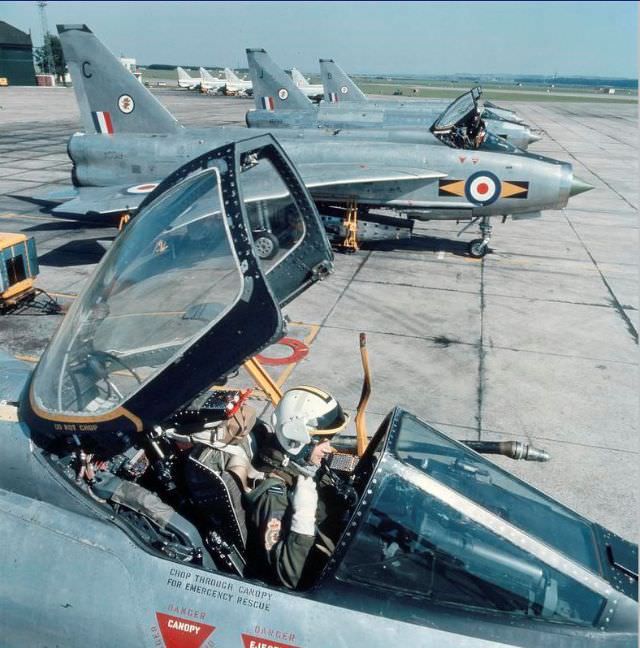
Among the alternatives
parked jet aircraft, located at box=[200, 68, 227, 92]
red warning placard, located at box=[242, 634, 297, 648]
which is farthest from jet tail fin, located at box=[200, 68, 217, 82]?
red warning placard, located at box=[242, 634, 297, 648]

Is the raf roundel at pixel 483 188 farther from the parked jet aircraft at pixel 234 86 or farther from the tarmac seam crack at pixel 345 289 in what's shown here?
the parked jet aircraft at pixel 234 86

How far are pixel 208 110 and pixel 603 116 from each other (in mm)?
41122

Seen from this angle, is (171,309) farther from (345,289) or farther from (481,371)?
(345,289)

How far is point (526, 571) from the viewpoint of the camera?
3.04 m

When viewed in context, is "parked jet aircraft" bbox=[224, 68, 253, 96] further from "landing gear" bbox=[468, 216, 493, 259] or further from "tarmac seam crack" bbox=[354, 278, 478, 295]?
"tarmac seam crack" bbox=[354, 278, 478, 295]

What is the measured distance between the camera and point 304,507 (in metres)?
3.43

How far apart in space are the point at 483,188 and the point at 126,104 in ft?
31.1

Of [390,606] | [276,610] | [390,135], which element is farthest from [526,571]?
[390,135]

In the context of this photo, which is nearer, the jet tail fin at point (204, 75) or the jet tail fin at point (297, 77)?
the jet tail fin at point (297, 77)

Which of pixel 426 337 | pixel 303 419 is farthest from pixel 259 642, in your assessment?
pixel 426 337

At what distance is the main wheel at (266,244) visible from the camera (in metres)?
3.55

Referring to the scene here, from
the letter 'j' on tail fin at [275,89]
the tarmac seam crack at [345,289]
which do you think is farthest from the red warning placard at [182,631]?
the letter 'j' on tail fin at [275,89]

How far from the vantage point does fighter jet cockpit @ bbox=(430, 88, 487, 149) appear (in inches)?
609

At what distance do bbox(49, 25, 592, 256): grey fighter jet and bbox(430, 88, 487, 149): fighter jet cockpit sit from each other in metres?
0.03
